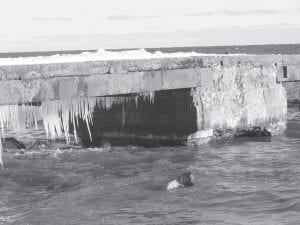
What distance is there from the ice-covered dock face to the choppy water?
0.73 metres

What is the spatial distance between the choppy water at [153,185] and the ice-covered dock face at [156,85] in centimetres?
73

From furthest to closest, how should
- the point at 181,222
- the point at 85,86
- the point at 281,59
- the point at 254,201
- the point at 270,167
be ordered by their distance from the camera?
Result: the point at 281,59 < the point at 270,167 < the point at 85,86 < the point at 254,201 < the point at 181,222

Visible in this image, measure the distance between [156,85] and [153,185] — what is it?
265 cm

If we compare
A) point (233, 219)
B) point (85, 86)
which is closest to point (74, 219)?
point (233, 219)

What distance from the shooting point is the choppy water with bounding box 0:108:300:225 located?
880cm

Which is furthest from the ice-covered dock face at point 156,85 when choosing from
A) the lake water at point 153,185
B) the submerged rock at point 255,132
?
the lake water at point 153,185

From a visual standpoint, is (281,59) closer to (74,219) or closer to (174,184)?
(174,184)

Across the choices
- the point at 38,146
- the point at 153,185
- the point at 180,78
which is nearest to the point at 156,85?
the point at 180,78

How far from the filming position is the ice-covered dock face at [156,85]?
10.5 metres

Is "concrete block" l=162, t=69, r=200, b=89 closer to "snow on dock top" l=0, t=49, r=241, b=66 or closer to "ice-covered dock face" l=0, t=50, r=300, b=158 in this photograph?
"ice-covered dock face" l=0, t=50, r=300, b=158

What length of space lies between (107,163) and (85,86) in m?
2.46

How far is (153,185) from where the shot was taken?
1071cm

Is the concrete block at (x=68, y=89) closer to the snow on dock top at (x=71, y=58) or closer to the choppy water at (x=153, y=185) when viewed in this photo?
the snow on dock top at (x=71, y=58)

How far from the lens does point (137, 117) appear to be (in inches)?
572
